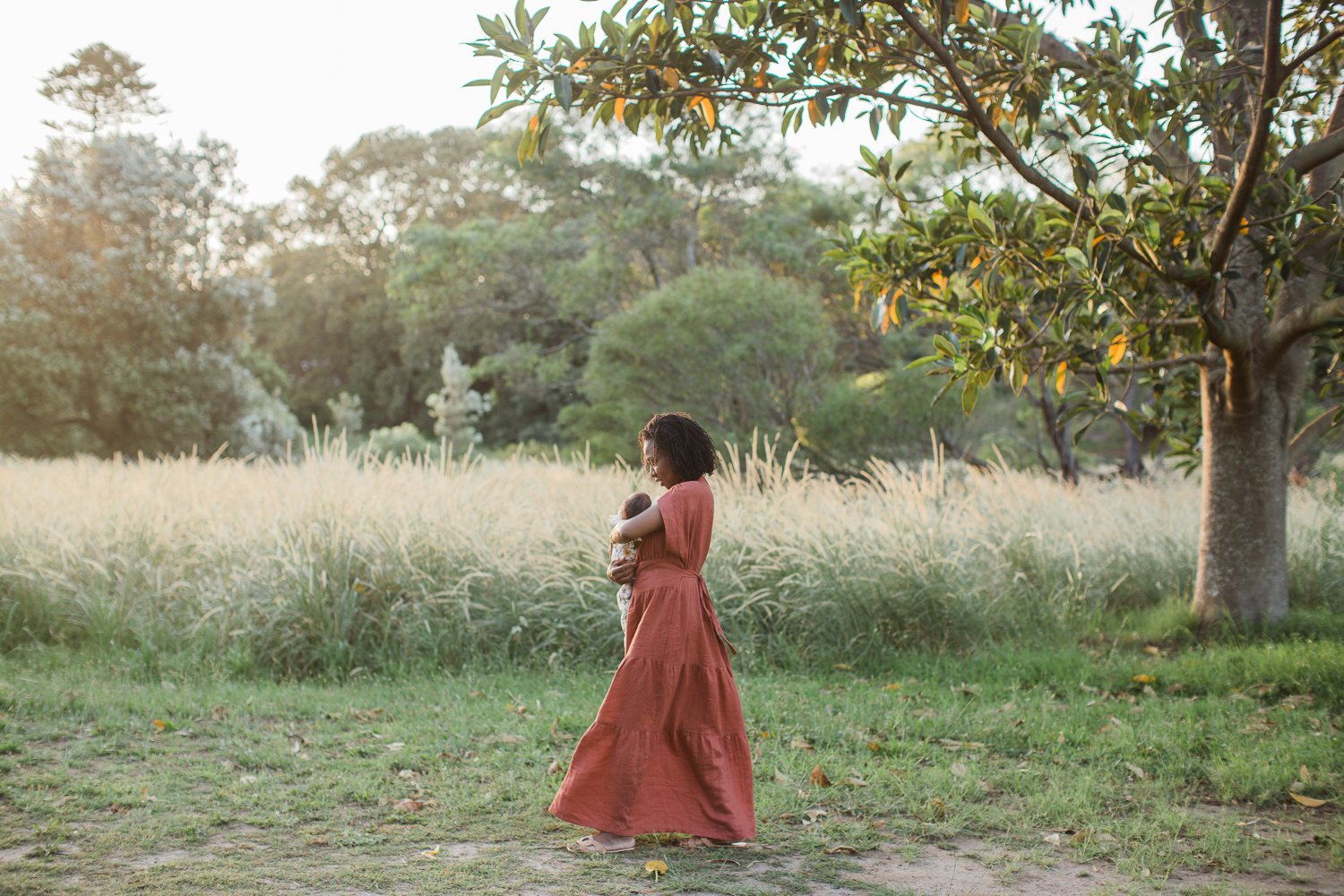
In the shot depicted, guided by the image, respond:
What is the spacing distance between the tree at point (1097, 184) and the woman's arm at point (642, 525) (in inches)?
60.7

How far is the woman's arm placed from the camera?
3.87 metres

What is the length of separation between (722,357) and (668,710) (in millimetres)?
10105

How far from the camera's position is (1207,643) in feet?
21.8

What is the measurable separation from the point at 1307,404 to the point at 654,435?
15.4 metres

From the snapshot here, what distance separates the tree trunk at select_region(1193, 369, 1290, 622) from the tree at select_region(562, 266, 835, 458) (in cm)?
717

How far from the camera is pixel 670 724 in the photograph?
3867 mm

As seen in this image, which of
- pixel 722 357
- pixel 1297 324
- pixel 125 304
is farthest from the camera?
pixel 125 304

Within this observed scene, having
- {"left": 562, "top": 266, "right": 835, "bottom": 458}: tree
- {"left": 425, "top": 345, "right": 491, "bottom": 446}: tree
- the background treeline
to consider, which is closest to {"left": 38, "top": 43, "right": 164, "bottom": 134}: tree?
the background treeline

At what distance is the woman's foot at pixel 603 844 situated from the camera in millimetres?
3801

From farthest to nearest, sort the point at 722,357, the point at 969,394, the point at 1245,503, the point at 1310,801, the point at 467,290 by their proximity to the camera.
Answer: the point at 467,290
the point at 722,357
the point at 1245,503
the point at 969,394
the point at 1310,801

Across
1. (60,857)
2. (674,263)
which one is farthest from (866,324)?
(60,857)

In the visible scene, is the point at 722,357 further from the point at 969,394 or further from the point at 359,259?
the point at 359,259

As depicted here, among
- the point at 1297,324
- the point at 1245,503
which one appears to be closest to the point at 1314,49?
the point at 1297,324

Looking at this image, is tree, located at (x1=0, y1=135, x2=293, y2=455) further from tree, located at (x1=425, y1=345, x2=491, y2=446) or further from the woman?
the woman
